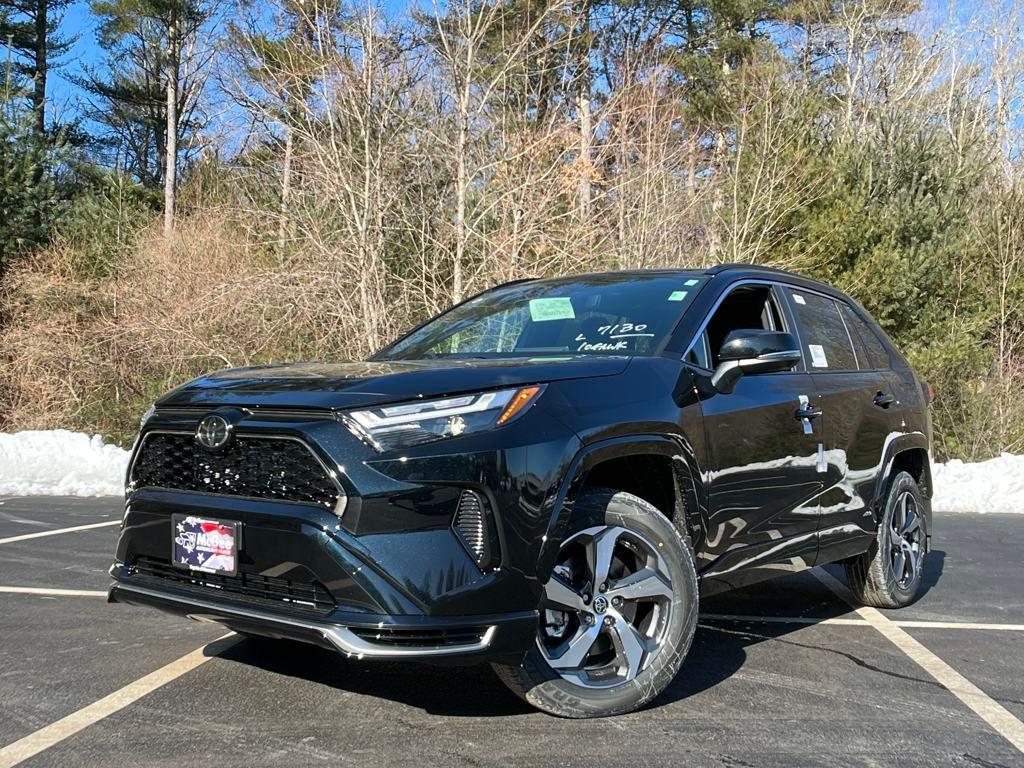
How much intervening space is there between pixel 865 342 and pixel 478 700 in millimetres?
3311

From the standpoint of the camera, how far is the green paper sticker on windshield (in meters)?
4.67

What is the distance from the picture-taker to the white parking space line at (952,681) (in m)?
3.67

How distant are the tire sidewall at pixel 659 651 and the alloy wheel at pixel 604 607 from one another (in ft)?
0.09

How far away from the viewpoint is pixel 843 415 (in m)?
5.00

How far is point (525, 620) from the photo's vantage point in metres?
3.19

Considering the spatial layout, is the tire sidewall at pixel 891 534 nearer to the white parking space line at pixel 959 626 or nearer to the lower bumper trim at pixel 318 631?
the white parking space line at pixel 959 626

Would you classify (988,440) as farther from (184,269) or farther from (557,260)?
(184,269)

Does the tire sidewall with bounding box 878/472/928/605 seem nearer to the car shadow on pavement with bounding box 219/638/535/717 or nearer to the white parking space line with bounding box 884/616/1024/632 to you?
the white parking space line with bounding box 884/616/1024/632

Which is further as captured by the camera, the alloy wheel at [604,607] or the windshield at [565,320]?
the windshield at [565,320]

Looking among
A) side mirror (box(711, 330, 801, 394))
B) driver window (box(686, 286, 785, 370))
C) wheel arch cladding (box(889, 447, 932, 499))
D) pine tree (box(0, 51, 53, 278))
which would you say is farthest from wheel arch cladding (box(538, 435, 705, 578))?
pine tree (box(0, 51, 53, 278))

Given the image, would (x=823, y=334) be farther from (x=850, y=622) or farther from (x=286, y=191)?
(x=286, y=191)

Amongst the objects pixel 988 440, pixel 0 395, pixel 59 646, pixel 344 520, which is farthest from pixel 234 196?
pixel 344 520

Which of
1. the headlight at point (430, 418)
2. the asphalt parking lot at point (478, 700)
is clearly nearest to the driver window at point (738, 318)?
the headlight at point (430, 418)

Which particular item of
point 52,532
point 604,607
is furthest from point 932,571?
point 52,532
